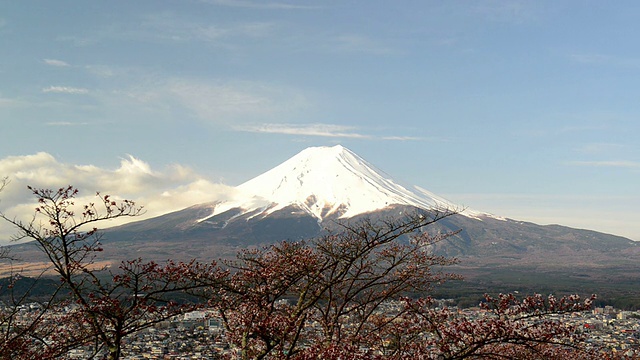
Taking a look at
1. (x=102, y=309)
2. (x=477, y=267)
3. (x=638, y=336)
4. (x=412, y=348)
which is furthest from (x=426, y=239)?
(x=477, y=267)

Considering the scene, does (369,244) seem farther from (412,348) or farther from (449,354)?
(412,348)

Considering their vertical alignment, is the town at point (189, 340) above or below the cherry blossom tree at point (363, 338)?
below

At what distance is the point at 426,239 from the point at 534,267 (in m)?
163

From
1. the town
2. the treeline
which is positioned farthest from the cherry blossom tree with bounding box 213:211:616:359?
the town

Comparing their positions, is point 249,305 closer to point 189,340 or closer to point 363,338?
point 363,338

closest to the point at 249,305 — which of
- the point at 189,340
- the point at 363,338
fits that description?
the point at 363,338

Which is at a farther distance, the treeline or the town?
the town

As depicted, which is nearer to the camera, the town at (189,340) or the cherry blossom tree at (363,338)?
the cherry blossom tree at (363,338)

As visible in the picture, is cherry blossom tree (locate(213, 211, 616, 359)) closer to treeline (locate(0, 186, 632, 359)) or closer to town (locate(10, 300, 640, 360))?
treeline (locate(0, 186, 632, 359))

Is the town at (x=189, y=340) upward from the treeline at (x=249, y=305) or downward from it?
downward

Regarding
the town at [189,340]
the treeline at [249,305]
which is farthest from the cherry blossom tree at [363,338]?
the town at [189,340]

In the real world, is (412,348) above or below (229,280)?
below

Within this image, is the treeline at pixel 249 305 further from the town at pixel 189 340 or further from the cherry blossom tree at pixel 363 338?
the town at pixel 189 340

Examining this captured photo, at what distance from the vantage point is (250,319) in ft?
26.8
